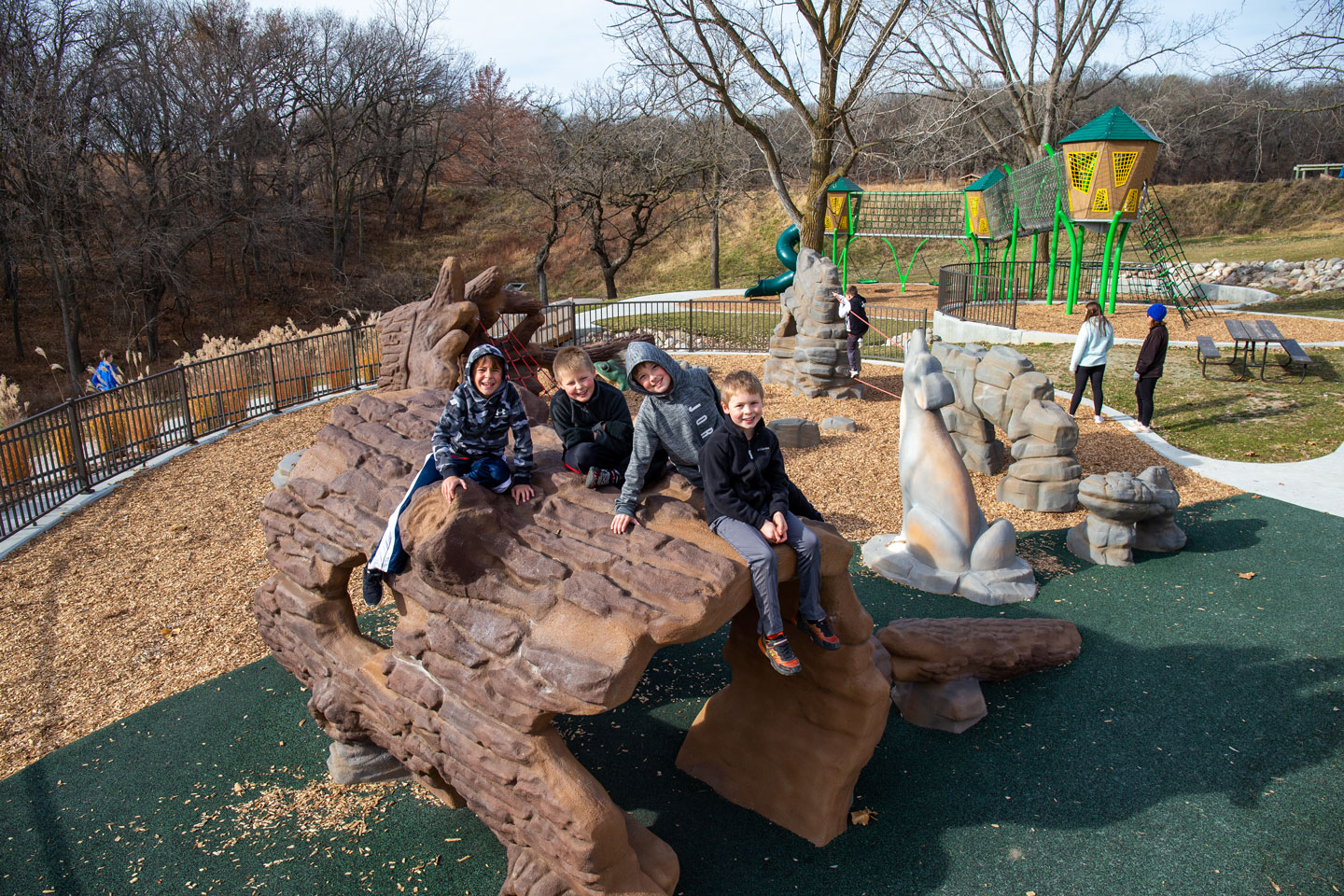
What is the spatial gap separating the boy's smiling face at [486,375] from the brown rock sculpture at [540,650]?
44cm

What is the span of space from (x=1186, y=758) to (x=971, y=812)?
52.2 inches

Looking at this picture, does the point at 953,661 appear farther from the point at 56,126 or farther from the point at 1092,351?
the point at 56,126

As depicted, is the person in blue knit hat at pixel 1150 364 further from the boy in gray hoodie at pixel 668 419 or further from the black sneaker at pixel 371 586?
the black sneaker at pixel 371 586

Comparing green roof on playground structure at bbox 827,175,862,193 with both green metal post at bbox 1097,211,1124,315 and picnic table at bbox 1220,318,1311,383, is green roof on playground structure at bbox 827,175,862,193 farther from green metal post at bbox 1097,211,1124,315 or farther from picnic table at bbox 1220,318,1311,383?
picnic table at bbox 1220,318,1311,383

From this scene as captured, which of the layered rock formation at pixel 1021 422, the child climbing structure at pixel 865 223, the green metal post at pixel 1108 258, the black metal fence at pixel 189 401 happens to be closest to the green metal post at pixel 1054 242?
the green metal post at pixel 1108 258

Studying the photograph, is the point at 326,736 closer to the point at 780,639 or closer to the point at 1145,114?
the point at 780,639

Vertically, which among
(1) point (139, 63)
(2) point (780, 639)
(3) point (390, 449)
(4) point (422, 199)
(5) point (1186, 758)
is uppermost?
(1) point (139, 63)

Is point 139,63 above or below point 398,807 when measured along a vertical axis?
above

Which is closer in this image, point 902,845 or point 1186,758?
point 902,845

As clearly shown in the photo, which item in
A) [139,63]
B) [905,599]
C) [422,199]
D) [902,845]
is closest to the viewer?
[902,845]

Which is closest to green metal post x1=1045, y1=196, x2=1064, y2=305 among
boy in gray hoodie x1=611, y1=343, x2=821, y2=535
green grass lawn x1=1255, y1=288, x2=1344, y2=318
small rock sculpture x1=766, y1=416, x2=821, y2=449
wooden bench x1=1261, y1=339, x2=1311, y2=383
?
green grass lawn x1=1255, y1=288, x2=1344, y2=318

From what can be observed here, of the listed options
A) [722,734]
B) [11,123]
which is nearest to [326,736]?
[722,734]

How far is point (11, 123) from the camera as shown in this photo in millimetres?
18281

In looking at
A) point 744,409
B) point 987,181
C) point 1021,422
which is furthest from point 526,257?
point 744,409
